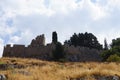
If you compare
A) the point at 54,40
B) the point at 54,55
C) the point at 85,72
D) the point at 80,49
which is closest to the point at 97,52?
the point at 80,49

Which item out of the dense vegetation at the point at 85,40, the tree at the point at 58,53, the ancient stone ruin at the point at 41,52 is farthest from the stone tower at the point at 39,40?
the tree at the point at 58,53

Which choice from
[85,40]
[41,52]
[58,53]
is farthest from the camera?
[85,40]

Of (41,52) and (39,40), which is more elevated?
(39,40)

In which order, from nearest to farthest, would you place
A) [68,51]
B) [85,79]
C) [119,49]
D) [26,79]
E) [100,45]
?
[26,79] → [85,79] → [119,49] → [68,51] → [100,45]

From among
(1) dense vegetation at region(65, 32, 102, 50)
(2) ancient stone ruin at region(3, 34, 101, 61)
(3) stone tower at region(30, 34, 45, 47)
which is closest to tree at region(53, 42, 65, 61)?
(2) ancient stone ruin at region(3, 34, 101, 61)

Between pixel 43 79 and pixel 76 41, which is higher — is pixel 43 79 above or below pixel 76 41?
below

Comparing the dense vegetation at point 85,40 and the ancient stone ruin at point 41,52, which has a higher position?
the dense vegetation at point 85,40

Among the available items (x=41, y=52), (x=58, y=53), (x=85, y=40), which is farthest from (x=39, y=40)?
(x=58, y=53)

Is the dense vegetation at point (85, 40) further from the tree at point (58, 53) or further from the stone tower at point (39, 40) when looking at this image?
the tree at point (58, 53)

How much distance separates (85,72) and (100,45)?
59.0m

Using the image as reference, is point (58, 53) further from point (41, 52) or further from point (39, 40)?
point (39, 40)

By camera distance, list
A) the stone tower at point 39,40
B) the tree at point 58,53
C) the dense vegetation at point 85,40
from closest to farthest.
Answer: the tree at point 58,53
the stone tower at point 39,40
the dense vegetation at point 85,40

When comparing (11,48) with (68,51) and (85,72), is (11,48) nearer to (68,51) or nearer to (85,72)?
(68,51)

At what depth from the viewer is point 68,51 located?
64750mm
